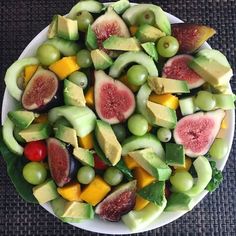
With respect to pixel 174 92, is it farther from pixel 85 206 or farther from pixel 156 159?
pixel 85 206

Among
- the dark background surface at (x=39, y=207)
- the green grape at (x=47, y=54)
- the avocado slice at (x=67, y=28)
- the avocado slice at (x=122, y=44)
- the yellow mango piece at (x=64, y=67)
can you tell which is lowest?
the dark background surface at (x=39, y=207)

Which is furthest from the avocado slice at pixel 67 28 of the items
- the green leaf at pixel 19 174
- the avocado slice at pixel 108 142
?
the green leaf at pixel 19 174

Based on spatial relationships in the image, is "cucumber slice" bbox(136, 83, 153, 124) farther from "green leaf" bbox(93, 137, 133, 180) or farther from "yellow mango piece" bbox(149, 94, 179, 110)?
"green leaf" bbox(93, 137, 133, 180)

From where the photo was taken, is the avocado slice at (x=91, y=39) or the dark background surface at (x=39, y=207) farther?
the dark background surface at (x=39, y=207)

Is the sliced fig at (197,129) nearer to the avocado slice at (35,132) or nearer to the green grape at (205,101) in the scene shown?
the green grape at (205,101)

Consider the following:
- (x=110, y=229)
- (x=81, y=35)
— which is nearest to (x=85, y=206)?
(x=110, y=229)

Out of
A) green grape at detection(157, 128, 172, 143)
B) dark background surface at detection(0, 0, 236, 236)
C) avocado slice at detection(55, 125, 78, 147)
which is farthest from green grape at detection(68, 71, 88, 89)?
dark background surface at detection(0, 0, 236, 236)

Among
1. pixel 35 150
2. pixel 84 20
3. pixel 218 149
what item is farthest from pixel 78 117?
pixel 218 149
